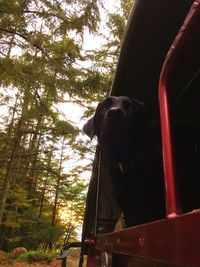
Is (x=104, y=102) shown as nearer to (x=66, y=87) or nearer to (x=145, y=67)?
(x=145, y=67)

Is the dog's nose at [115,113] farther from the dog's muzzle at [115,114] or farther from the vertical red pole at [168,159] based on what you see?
the vertical red pole at [168,159]

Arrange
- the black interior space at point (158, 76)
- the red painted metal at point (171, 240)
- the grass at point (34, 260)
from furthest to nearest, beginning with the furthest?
the grass at point (34, 260), the black interior space at point (158, 76), the red painted metal at point (171, 240)

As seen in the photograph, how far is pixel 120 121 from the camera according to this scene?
94.5 inches

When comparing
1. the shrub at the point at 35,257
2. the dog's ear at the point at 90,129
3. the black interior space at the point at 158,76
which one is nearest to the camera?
the black interior space at the point at 158,76

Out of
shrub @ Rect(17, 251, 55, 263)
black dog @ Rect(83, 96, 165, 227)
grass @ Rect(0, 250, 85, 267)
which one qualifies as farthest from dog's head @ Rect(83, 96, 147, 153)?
shrub @ Rect(17, 251, 55, 263)

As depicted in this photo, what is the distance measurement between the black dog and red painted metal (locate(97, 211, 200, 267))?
1173mm

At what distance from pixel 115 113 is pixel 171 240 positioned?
1548 mm

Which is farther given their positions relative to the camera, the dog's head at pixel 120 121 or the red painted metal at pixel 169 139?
the dog's head at pixel 120 121

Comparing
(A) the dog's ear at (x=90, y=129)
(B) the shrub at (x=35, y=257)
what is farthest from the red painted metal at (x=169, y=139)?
(B) the shrub at (x=35, y=257)

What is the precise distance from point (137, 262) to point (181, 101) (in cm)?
136

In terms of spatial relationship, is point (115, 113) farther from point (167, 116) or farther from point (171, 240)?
point (171, 240)

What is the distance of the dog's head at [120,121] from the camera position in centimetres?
238

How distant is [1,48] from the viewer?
8008 millimetres

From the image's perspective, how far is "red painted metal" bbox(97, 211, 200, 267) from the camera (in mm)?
758
